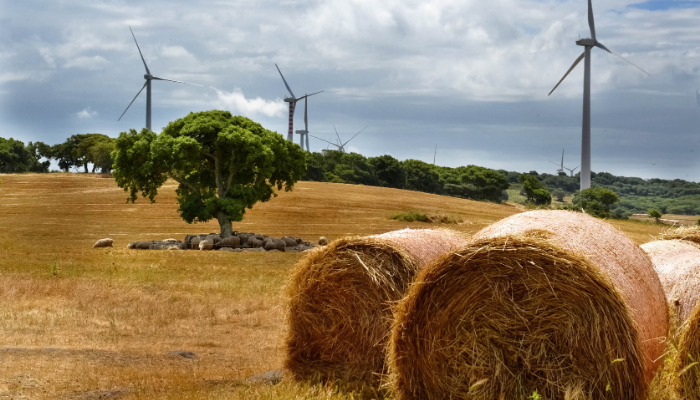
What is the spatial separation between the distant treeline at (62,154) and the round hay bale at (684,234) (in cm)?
10393

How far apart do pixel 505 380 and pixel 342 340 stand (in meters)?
3.08

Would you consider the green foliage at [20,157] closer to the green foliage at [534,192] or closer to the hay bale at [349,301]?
the green foliage at [534,192]

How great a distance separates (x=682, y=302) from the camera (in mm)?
9875

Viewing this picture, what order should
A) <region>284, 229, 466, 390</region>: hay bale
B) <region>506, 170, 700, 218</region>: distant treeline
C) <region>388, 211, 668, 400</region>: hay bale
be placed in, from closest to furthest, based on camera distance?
<region>388, 211, 668, 400</region>: hay bale < <region>284, 229, 466, 390</region>: hay bale < <region>506, 170, 700, 218</region>: distant treeline

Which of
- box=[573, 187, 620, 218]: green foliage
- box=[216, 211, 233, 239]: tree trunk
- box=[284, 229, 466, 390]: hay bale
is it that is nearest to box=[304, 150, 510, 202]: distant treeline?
box=[573, 187, 620, 218]: green foliage

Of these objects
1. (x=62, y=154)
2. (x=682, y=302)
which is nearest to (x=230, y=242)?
(x=682, y=302)

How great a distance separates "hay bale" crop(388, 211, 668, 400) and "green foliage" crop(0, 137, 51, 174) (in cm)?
11985

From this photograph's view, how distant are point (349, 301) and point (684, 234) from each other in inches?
261

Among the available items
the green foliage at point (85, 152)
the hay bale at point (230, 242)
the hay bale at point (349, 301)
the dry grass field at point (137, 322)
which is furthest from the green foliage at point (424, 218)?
the green foliage at point (85, 152)

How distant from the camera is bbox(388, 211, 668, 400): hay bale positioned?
7492 mm

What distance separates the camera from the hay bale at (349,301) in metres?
9.89

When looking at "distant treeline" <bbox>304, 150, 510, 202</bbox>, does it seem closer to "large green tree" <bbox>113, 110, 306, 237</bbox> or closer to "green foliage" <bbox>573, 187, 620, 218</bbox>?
Result: "green foliage" <bbox>573, 187, 620, 218</bbox>

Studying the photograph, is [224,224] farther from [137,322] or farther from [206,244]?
[137,322]

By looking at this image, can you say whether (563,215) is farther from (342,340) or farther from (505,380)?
(342,340)
